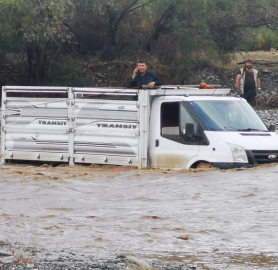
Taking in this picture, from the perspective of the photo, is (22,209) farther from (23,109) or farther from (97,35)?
(97,35)

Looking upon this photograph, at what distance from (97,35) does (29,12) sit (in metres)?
6.61

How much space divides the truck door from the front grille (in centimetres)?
95

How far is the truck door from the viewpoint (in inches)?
492

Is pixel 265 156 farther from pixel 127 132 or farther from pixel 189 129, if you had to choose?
pixel 127 132

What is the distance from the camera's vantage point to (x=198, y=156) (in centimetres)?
1239

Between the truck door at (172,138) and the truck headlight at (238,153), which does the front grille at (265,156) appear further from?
the truck door at (172,138)

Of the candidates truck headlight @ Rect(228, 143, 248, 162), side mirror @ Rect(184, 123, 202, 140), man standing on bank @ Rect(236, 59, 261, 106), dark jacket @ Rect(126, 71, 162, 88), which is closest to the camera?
truck headlight @ Rect(228, 143, 248, 162)

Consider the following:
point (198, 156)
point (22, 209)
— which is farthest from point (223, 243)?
point (198, 156)

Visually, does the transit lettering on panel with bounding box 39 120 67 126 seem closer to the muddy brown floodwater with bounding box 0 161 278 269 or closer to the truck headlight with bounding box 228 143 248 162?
the muddy brown floodwater with bounding box 0 161 278 269

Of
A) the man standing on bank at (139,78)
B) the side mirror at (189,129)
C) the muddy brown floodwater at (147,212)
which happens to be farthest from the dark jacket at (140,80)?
the side mirror at (189,129)

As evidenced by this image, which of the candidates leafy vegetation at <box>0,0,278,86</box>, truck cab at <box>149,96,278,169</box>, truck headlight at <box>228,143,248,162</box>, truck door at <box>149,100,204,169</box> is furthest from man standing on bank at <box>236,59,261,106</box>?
leafy vegetation at <box>0,0,278,86</box>

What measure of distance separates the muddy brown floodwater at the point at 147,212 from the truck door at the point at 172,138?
0.82ft

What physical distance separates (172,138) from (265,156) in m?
1.64

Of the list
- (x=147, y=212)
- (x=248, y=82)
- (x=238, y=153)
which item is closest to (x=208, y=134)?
(x=238, y=153)
